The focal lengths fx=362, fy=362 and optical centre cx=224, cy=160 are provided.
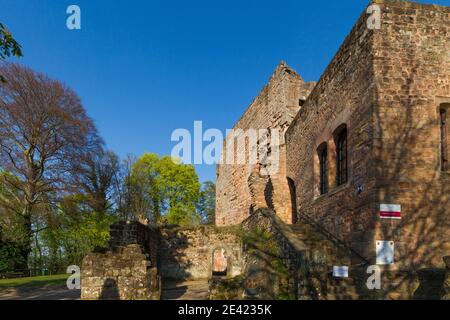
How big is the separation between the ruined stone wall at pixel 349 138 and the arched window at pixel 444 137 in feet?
5.48

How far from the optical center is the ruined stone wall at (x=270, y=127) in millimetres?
16688

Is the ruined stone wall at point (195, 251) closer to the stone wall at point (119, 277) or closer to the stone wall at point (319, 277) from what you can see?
the stone wall at point (119, 277)

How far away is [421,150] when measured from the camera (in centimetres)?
811

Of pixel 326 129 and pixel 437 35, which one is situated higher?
pixel 437 35

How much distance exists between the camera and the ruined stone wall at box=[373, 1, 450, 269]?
7.73 metres

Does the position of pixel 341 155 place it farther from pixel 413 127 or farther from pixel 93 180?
pixel 93 180

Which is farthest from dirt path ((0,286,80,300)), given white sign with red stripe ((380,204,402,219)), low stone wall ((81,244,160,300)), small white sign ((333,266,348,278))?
white sign with red stripe ((380,204,402,219))

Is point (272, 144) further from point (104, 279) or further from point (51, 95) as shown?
point (51, 95)

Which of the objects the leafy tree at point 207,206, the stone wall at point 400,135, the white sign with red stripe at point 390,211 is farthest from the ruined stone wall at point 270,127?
the leafy tree at point 207,206

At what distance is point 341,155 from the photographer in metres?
10.6

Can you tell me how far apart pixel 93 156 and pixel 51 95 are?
13.8ft

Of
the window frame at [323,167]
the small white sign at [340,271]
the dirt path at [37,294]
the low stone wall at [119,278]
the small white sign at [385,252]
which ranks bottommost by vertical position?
the dirt path at [37,294]

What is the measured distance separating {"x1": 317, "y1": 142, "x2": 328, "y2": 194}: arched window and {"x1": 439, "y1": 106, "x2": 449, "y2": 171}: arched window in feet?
12.2

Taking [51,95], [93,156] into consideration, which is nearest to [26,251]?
[93,156]
